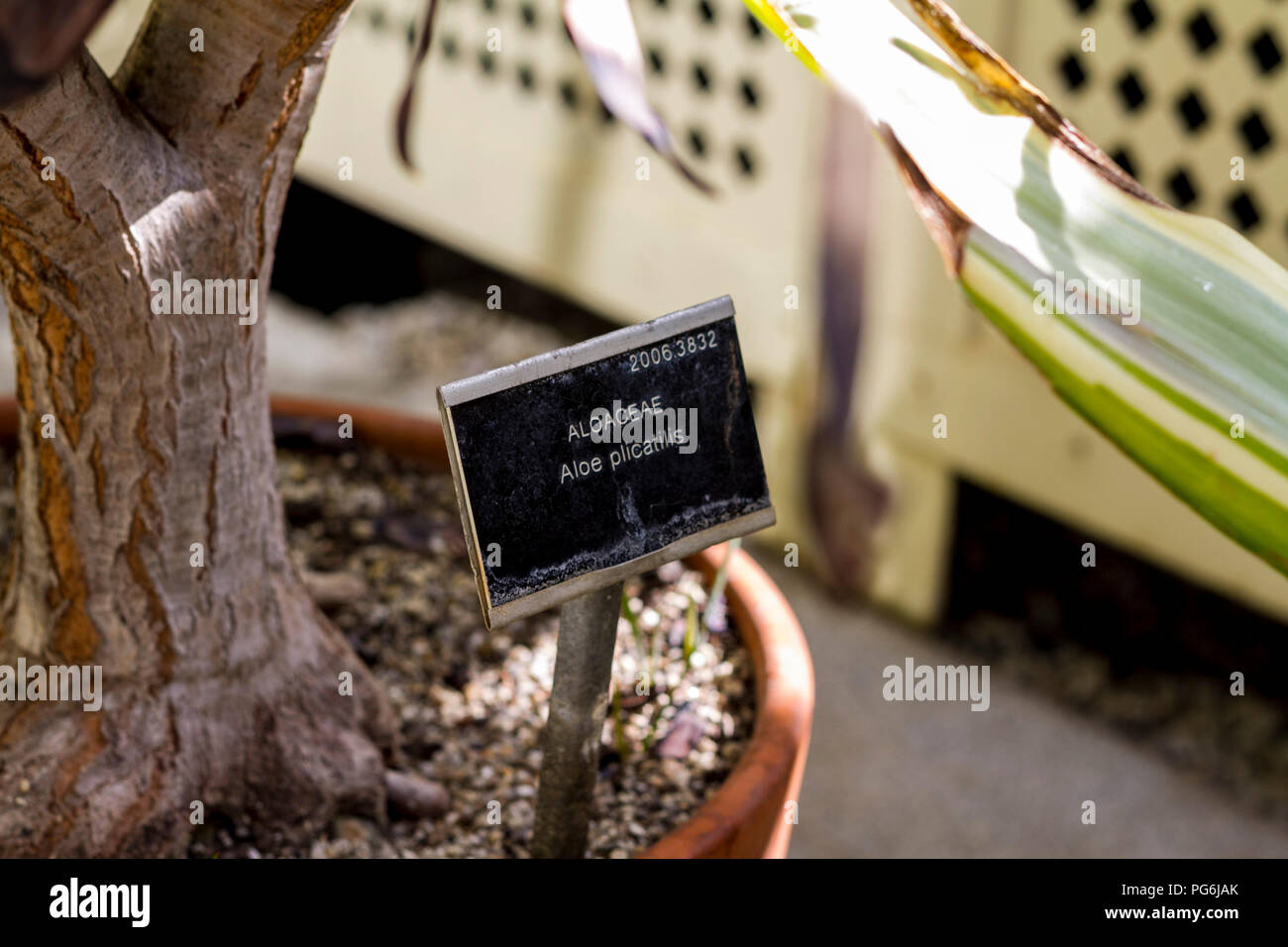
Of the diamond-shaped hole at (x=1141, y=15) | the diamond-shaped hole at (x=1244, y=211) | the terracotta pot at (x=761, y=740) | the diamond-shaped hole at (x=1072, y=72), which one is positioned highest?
the diamond-shaped hole at (x=1141, y=15)

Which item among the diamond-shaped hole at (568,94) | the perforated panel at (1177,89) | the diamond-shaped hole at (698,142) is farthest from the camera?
the diamond-shaped hole at (568,94)

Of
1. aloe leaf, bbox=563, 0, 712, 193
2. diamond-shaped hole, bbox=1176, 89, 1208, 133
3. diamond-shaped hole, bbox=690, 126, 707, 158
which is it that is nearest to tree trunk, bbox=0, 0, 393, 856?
aloe leaf, bbox=563, 0, 712, 193

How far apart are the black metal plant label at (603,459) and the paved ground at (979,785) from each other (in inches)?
38.0

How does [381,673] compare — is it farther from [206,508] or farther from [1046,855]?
[1046,855]

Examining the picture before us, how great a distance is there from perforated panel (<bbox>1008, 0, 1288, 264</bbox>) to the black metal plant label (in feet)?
3.65

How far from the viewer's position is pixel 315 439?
4.58ft

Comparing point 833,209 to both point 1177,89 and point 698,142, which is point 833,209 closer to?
point 698,142

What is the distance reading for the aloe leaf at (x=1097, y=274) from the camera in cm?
50

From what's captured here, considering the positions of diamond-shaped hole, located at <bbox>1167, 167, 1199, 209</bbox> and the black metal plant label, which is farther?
diamond-shaped hole, located at <bbox>1167, 167, 1199, 209</bbox>

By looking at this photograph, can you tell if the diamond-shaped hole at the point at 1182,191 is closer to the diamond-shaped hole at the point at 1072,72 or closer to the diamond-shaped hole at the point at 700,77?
the diamond-shaped hole at the point at 1072,72

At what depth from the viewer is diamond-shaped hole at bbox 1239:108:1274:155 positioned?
190cm

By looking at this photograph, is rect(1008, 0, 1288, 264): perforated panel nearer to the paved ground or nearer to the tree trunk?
the paved ground

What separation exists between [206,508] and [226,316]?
0.49 ft

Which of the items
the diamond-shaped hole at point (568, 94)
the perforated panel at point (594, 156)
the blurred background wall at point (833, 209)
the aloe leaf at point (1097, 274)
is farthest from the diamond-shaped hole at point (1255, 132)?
the aloe leaf at point (1097, 274)
